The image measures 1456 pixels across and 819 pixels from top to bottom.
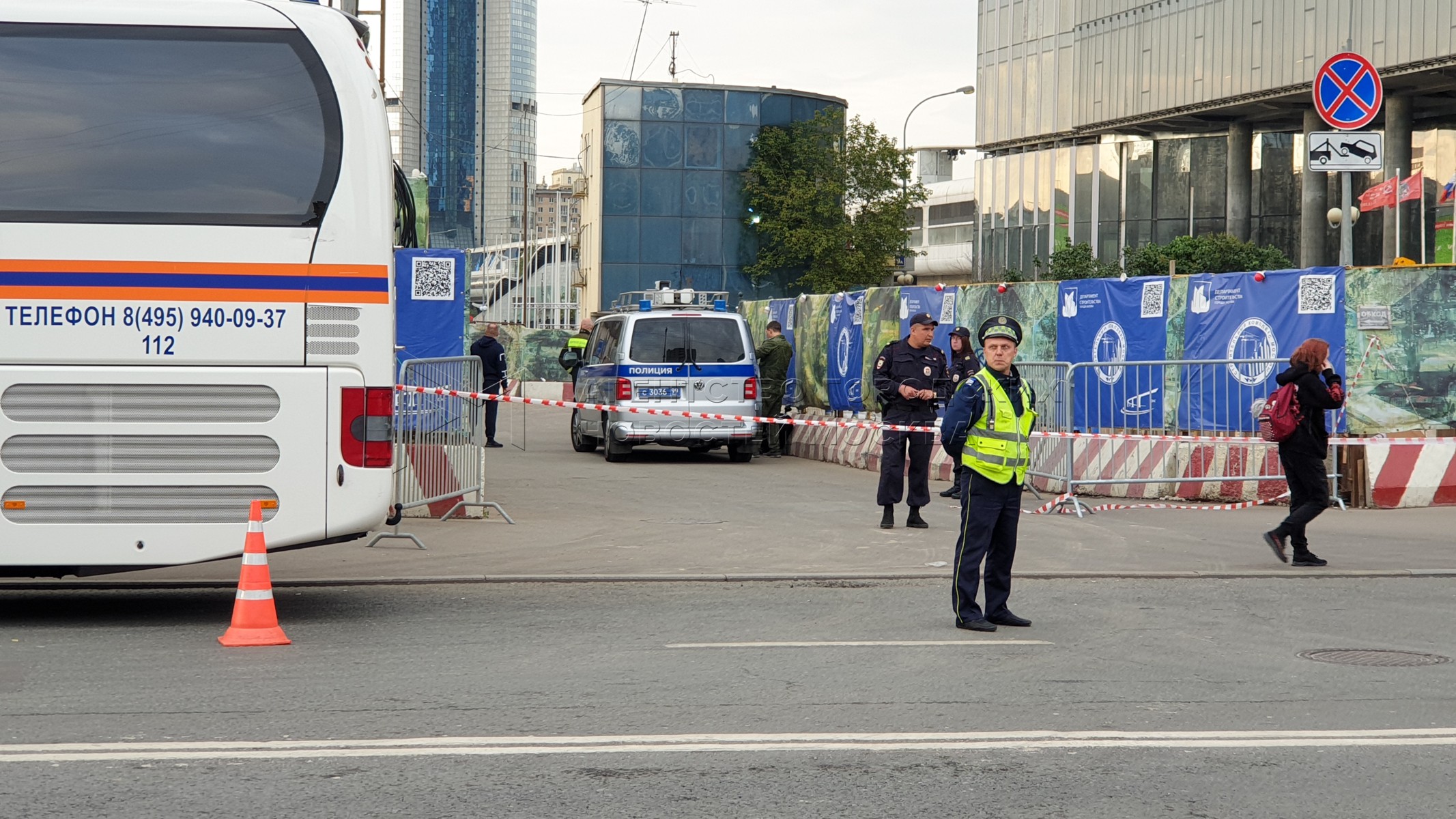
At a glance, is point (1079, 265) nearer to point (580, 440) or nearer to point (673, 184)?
point (673, 184)

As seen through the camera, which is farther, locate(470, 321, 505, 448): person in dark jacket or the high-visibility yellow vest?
locate(470, 321, 505, 448): person in dark jacket

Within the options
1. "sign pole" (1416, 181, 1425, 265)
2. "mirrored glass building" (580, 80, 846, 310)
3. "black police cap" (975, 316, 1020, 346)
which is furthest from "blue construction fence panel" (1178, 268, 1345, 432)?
"mirrored glass building" (580, 80, 846, 310)

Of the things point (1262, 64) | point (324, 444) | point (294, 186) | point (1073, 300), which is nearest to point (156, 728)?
point (324, 444)

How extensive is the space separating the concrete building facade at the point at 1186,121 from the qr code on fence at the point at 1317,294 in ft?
103

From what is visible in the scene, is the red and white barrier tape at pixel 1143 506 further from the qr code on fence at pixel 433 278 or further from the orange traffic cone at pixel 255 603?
the orange traffic cone at pixel 255 603

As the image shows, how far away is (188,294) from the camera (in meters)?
8.48

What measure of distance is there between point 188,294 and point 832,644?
3.84 meters

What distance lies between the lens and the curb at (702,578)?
34.9 feet

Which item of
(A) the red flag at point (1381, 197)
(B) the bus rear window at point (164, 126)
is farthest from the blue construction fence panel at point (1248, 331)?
(B) the bus rear window at point (164, 126)

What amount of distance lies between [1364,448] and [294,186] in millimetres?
11130

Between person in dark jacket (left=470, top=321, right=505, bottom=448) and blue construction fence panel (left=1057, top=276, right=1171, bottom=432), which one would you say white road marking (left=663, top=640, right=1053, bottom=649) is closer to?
blue construction fence panel (left=1057, top=276, right=1171, bottom=432)

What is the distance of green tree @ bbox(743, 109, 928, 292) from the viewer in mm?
56594

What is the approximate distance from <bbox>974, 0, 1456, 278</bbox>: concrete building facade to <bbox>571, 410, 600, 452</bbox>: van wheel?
94.0 ft

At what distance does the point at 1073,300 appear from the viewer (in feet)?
61.6
